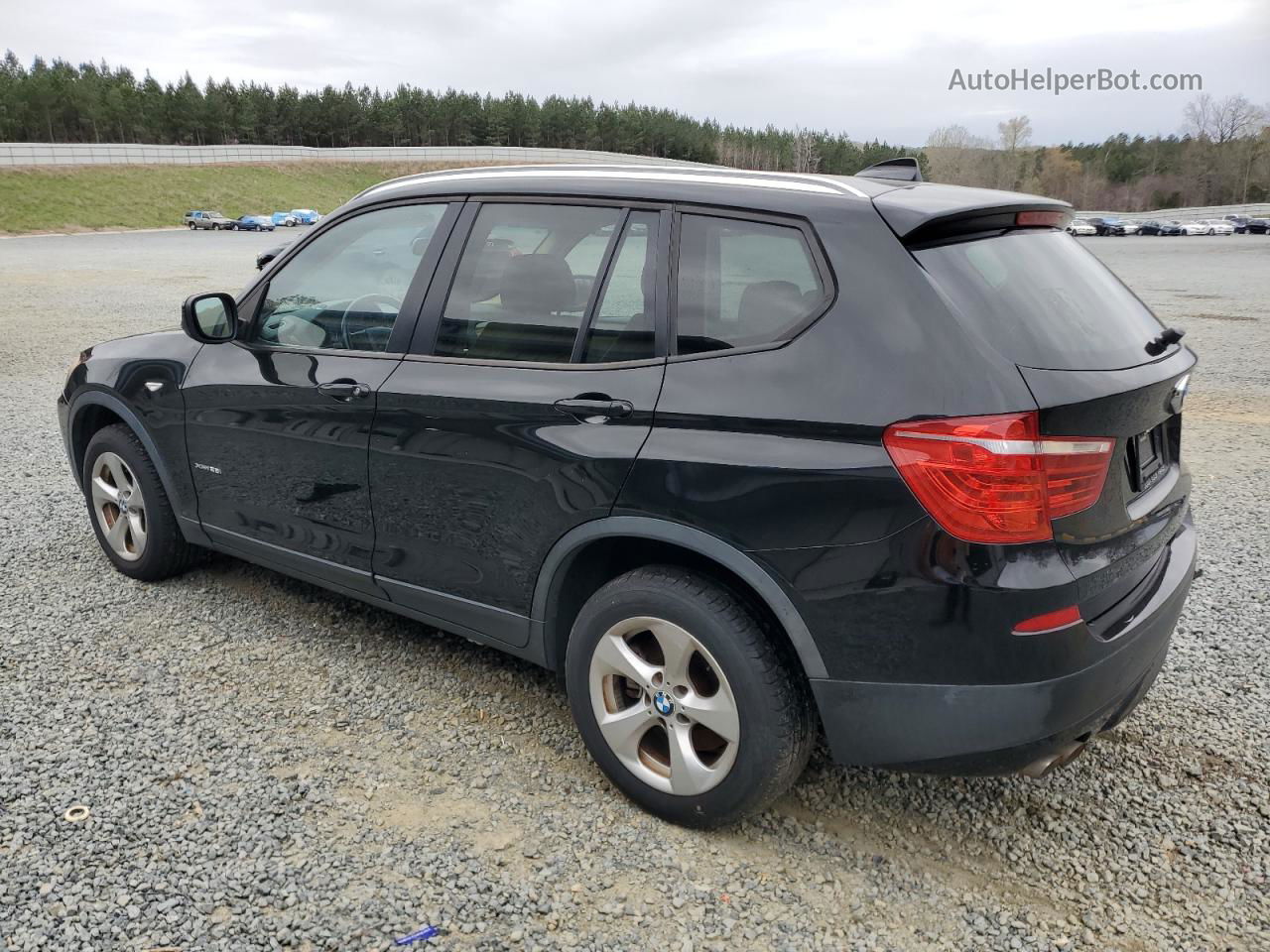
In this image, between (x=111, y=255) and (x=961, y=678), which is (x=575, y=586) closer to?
(x=961, y=678)

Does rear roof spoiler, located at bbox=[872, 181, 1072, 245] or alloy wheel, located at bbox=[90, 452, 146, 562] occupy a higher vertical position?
rear roof spoiler, located at bbox=[872, 181, 1072, 245]

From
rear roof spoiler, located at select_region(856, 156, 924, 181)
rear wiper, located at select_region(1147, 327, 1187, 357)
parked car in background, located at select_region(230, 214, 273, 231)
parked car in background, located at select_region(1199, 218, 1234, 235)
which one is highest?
rear roof spoiler, located at select_region(856, 156, 924, 181)

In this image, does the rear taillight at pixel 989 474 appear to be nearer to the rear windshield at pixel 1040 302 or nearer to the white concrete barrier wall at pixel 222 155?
the rear windshield at pixel 1040 302

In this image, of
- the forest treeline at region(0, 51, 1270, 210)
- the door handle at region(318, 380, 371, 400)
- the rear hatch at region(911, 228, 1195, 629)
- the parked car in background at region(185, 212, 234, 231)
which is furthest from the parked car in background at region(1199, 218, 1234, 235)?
the door handle at region(318, 380, 371, 400)

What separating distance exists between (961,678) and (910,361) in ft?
2.50

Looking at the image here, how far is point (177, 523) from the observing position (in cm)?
432

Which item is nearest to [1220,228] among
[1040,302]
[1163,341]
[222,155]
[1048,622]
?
[1163,341]

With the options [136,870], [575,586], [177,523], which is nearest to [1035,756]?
[575,586]

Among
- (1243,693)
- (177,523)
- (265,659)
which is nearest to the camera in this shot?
(1243,693)

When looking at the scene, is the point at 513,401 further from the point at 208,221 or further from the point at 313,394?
the point at 208,221

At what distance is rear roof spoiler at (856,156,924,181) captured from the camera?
322 cm

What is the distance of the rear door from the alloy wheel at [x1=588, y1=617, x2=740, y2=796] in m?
0.37

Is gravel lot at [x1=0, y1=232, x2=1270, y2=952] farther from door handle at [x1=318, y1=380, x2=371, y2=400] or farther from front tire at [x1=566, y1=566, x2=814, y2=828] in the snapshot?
door handle at [x1=318, y1=380, x2=371, y2=400]

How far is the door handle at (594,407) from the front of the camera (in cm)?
268
